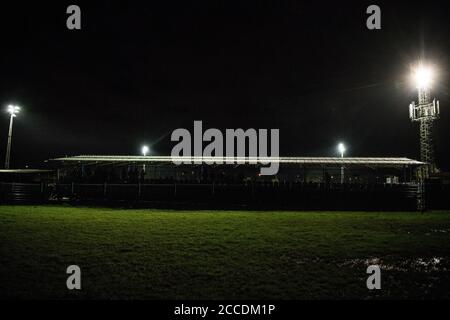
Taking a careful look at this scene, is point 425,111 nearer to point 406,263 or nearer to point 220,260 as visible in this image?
point 406,263

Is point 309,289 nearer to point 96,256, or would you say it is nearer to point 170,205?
point 96,256

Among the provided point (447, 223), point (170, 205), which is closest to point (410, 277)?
point (447, 223)

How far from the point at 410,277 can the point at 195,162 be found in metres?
19.4

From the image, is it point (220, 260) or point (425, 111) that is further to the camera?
point (425, 111)

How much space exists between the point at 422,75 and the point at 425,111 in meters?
3.16

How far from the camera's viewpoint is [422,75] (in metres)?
26.5

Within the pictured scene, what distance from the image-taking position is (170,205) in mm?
20109

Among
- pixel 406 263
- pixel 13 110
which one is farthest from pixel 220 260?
pixel 13 110

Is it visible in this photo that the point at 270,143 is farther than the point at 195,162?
Yes

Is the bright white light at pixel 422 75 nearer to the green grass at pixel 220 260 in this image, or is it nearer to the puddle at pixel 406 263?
the green grass at pixel 220 260

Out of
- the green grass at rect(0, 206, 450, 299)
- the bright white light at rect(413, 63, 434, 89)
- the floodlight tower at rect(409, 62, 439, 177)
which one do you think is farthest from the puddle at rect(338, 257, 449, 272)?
the bright white light at rect(413, 63, 434, 89)

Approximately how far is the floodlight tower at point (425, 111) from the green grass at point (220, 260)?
62.0 ft
